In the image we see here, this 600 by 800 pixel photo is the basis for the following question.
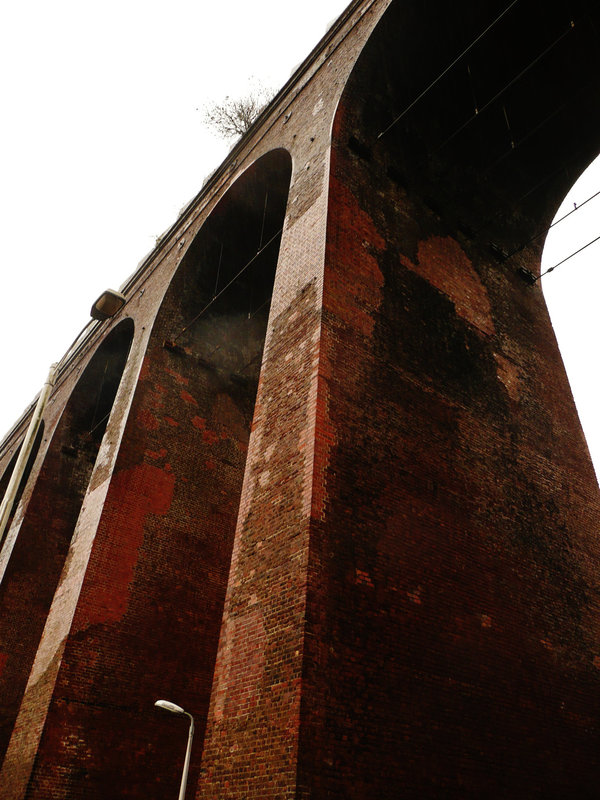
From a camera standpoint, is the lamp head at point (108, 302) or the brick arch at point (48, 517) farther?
the brick arch at point (48, 517)

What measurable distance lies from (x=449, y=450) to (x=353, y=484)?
1746 millimetres

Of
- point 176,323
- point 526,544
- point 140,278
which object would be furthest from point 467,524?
point 140,278

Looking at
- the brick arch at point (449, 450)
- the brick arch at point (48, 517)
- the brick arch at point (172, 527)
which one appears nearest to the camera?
the brick arch at point (449, 450)

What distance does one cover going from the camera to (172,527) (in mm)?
10492

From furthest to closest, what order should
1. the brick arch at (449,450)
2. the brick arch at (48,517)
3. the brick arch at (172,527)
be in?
the brick arch at (48,517)
the brick arch at (172,527)
the brick arch at (449,450)

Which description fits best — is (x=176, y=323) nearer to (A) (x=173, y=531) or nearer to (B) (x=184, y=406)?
(B) (x=184, y=406)

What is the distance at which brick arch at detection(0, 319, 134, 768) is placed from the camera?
38.9 feet

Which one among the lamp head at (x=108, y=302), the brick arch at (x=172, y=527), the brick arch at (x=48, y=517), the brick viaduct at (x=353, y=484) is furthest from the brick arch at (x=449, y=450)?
the brick arch at (x=48, y=517)

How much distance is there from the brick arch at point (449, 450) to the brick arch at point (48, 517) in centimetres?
792

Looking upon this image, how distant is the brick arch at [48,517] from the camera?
11.9m

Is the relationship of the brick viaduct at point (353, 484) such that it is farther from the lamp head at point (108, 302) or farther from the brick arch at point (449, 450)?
the lamp head at point (108, 302)

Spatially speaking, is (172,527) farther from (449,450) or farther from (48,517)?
(449,450)

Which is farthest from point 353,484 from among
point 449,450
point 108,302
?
point 108,302

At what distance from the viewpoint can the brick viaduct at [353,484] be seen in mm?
5445
